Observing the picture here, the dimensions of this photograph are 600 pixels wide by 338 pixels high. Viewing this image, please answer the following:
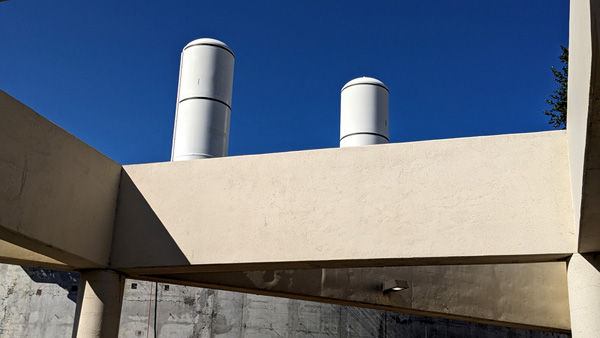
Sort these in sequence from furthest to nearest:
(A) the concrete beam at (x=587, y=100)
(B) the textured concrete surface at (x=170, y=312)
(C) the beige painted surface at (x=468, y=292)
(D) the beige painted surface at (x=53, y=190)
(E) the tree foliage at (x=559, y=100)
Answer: (E) the tree foliage at (x=559, y=100) < (B) the textured concrete surface at (x=170, y=312) < (C) the beige painted surface at (x=468, y=292) < (D) the beige painted surface at (x=53, y=190) < (A) the concrete beam at (x=587, y=100)

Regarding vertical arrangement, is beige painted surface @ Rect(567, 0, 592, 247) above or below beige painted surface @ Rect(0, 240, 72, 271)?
above

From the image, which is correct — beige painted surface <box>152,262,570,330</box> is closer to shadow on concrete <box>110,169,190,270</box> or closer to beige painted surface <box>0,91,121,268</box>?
shadow on concrete <box>110,169,190,270</box>

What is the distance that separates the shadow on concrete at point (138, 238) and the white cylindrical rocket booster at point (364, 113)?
5207 millimetres

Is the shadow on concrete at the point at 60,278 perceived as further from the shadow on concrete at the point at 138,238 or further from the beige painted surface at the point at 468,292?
the beige painted surface at the point at 468,292

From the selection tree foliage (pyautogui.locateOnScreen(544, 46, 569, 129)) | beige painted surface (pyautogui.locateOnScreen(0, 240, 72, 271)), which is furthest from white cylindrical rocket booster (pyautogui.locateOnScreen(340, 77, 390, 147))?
tree foliage (pyautogui.locateOnScreen(544, 46, 569, 129))

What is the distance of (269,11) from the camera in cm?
1153

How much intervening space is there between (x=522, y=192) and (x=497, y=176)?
301 millimetres

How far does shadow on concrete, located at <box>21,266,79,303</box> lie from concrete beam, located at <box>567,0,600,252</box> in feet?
37.6

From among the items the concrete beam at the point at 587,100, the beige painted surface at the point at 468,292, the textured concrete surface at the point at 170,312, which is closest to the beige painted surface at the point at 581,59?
the concrete beam at the point at 587,100

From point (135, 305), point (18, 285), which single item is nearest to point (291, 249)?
point (135, 305)

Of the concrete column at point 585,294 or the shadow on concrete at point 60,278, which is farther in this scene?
the shadow on concrete at point 60,278

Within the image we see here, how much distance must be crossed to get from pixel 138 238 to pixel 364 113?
5.85 meters

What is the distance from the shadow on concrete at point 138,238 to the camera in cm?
798

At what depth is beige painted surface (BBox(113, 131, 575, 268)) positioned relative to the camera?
6816 millimetres
